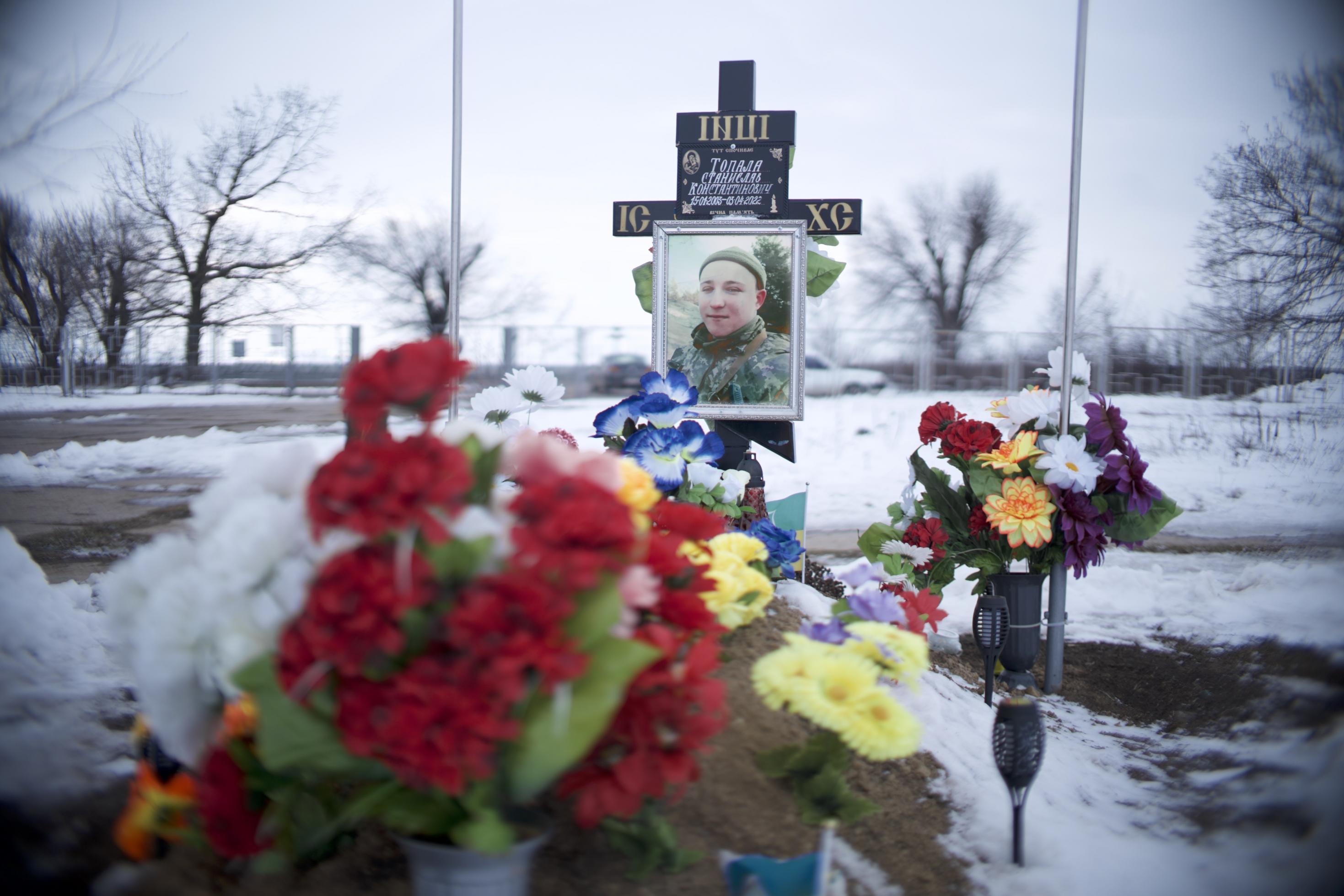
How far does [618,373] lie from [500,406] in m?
11.9

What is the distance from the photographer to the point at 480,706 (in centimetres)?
105

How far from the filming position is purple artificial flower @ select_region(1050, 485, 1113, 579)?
298 centimetres

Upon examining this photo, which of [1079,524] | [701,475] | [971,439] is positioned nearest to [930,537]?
[971,439]

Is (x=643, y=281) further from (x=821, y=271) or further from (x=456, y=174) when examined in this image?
(x=456, y=174)

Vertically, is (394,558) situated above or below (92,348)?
below

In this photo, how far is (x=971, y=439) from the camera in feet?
10.2

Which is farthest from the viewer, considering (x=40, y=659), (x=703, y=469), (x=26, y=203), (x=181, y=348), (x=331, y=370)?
(x=331, y=370)

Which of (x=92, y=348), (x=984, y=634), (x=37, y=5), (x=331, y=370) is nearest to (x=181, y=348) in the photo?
(x=92, y=348)

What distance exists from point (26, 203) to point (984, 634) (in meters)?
3.91

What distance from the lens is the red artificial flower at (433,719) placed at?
1.04m

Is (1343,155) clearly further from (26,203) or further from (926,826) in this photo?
(26,203)

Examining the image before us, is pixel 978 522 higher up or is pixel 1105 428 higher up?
pixel 1105 428

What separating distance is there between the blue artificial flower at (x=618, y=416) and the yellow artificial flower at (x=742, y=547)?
843 mm

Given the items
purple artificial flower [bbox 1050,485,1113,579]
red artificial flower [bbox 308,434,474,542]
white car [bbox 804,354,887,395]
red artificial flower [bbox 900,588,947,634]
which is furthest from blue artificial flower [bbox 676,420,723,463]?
white car [bbox 804,354,887,395]
